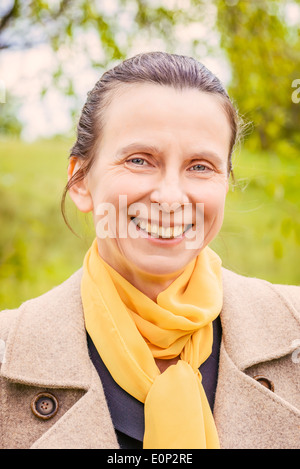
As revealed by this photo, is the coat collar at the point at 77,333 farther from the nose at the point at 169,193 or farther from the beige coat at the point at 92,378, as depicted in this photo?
the nose at the point at 169,193

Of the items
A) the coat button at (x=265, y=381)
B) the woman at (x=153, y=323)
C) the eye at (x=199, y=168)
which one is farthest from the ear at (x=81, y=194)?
the coat button at (x=265, y=381)

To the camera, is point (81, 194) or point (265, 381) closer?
point (265, 381)

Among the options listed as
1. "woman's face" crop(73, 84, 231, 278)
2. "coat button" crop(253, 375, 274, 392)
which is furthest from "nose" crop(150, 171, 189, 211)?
"coat button" crop(253, 375, 274, 392)

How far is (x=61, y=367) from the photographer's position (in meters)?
1.55

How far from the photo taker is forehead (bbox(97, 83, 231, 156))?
1.48 meters

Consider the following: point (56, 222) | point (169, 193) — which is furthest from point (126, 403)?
point (56, 222)

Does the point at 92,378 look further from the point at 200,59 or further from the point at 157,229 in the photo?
the point at 200,59

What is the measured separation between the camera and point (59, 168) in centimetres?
524

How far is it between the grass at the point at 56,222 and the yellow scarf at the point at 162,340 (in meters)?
1.31

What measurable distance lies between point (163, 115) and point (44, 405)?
869 millimetres

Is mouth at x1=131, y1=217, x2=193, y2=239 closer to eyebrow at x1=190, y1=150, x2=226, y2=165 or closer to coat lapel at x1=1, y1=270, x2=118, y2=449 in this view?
eyebrow at x1=190, y1=150, x2=226, y2=165

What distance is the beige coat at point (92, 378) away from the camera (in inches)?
58.7

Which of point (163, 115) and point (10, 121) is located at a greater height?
point (163, 115)

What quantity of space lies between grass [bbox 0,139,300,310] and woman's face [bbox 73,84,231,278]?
1.33 meters
